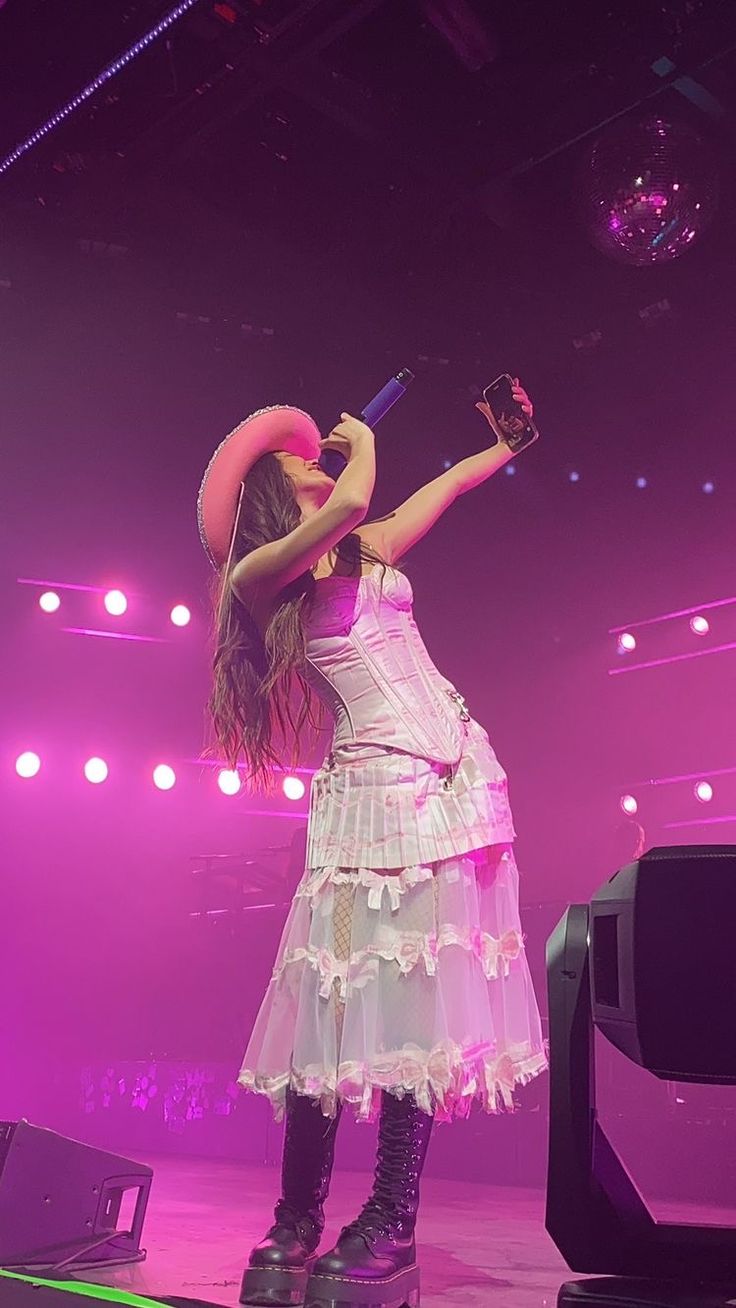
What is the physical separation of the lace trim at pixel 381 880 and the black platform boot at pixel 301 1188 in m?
0.38

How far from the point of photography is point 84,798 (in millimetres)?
6289

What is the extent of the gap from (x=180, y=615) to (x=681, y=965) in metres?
5.77

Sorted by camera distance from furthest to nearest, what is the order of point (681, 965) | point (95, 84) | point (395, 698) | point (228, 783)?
point (228, 783) → point (95, 84) → point (395, 698) → point (681, 965)

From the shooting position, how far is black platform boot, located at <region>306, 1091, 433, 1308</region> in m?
1.71

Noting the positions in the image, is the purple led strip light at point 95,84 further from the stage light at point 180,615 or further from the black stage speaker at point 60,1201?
the black stage speaker at point 60,1201

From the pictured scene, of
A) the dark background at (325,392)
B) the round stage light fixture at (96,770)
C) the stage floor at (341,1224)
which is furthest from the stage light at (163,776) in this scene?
the stage floor at (341,1224)

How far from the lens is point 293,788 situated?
7031 millimetres

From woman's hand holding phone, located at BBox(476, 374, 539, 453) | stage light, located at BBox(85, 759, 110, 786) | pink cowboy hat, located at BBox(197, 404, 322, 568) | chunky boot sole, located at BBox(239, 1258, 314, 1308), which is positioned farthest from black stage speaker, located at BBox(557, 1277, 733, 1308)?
stage light, located at BBox(85, 759, 110, 786)

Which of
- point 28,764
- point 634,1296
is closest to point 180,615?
point 28,764

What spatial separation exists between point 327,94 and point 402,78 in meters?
0.29

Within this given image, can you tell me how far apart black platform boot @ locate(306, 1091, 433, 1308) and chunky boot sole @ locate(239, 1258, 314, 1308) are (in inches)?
3.0

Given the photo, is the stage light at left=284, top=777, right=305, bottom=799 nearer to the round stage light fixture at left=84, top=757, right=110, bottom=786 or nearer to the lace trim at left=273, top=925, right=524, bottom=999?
the round stage light fixture at left=84, top=757, right=110, bottom=786

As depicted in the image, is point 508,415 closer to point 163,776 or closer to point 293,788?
point 163,776

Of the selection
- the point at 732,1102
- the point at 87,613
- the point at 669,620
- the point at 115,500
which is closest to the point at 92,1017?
the point at 87,613
